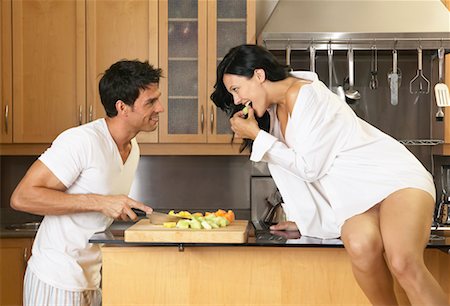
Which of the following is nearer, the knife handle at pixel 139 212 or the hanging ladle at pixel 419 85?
the knife handle at pixel 139 212

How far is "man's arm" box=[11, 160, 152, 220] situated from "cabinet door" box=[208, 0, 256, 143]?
156 cm

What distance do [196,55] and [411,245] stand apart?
225 cm

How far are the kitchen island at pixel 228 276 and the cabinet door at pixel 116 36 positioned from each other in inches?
66.4

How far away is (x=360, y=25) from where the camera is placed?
378 cm

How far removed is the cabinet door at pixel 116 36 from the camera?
396 cm

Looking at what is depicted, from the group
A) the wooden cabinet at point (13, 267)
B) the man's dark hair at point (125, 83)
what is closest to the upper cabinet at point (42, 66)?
the wooden cabinet at point (13, 267)

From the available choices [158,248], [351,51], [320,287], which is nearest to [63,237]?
[158,248]

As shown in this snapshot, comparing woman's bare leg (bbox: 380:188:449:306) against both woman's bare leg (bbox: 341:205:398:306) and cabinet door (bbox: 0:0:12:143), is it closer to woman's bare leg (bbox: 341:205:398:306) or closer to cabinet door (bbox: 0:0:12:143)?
woman's bare leg (bbox: 341:205:398:306)

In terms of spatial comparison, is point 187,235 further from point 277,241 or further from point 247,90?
point 247,90

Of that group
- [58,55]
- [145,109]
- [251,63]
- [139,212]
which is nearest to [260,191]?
[58,55]

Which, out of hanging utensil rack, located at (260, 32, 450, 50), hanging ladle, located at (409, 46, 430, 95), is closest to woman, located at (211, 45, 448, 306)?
hanging utensil rack, located at (260, 32, 450, 50)

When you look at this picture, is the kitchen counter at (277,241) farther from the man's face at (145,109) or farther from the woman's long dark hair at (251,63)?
the man's face at (145,109)

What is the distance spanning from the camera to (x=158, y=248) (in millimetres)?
2363

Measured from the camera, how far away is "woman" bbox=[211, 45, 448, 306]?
2.05 metres
